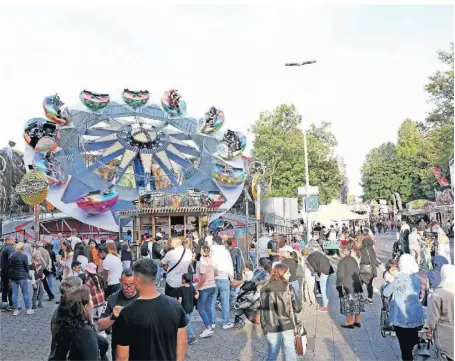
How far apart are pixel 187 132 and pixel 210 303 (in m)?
26.0

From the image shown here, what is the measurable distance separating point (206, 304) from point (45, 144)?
76.4 ft

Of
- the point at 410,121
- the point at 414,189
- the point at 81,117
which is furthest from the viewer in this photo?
the point at 410,121

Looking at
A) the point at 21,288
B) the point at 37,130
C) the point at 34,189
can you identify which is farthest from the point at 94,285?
the point at 37,130

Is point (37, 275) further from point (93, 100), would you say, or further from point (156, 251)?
point (93, 100)

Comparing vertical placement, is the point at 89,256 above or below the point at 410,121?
below

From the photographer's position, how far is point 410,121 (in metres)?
68.3

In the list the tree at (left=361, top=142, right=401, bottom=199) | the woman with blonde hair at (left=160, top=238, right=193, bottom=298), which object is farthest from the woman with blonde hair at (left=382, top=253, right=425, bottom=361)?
the tree at (left=361, top=142, right=401, bottom=199)

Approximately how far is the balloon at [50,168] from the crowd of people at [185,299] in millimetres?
17812

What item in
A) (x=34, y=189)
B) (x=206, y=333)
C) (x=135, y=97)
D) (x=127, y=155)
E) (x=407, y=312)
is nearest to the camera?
(x=407, y=312)

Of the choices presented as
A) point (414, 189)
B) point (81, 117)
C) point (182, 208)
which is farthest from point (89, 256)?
point (414, 189)

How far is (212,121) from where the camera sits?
31844mm

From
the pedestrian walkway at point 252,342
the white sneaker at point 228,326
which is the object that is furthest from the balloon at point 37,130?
the white sneaker at point 228,326

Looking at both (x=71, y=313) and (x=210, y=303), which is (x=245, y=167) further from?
(x=71, y=313)

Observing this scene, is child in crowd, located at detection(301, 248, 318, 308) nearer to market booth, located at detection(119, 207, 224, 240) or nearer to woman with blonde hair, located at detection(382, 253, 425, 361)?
woman with blonde hair, located at detection(382, 253, 425, 361)
